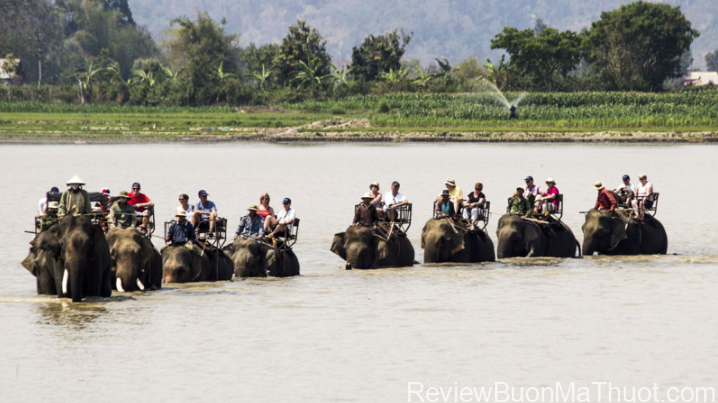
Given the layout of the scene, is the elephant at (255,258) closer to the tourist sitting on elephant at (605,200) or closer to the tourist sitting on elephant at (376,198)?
Answer: the tourist sitting on elephant at (376,198)

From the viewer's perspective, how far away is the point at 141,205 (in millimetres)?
25500

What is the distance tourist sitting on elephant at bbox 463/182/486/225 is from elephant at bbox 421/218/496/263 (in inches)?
17.2

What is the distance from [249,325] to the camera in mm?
21781

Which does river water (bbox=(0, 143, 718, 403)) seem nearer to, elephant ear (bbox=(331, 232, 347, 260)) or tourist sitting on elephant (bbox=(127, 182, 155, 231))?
elephant ear (bbox=(331, 232, 347, 260))

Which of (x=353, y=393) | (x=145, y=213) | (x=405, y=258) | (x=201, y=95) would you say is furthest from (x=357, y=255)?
(x=201, y=95)

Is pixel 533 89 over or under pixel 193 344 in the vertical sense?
over

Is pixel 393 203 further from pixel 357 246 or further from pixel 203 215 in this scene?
pixel 203 215

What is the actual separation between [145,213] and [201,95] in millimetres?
100369

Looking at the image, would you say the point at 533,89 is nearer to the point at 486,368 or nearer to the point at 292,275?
the point at 292,275

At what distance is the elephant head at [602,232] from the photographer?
31062mm

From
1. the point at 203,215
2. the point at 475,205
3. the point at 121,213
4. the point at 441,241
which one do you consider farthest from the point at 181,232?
the point at 475,205

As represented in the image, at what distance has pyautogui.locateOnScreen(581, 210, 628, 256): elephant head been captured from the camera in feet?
102

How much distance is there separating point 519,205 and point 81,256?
41.6 feet

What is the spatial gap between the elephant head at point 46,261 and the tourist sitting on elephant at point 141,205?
2455 millimetres
